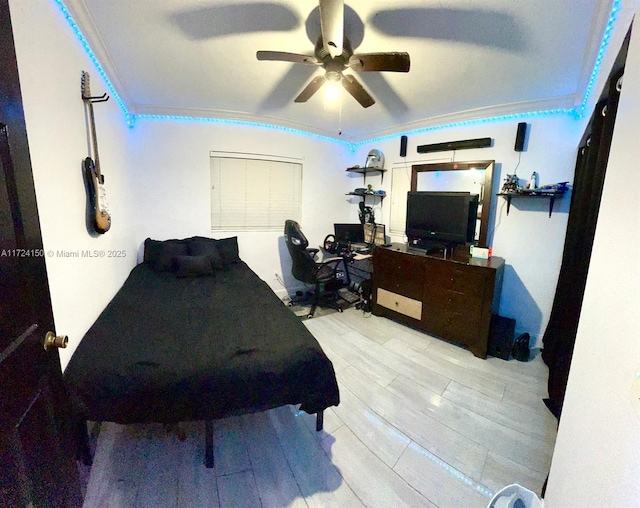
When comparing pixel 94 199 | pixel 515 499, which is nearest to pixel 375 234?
pixel 515 499

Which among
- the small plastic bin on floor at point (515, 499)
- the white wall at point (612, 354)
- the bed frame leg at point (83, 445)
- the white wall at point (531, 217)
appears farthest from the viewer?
the white wall at point (531, 217)

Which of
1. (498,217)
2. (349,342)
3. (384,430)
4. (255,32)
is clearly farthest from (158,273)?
(498,217)

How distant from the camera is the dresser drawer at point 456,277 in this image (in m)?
2.25

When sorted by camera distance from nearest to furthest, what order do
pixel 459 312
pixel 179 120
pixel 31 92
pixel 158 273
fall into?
pixel 31 92, pixel 459 312, pixel 158 273, pixel 179 120

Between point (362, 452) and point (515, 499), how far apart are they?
0.69 meters

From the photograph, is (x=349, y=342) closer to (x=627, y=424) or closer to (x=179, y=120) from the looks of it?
(x=627, y=424)

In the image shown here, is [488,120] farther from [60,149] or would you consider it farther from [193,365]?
[60,149]

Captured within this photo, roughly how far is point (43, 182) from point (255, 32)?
4.71 ft

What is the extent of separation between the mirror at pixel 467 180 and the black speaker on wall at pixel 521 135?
23 centimetres

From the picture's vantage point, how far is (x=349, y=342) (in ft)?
8.29

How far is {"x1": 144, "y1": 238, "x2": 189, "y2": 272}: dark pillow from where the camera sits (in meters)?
2.66

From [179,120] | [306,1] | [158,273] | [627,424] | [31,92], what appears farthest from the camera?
[179,120]

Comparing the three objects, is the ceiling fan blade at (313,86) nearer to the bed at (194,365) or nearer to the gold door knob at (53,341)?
the bed at (194,365)

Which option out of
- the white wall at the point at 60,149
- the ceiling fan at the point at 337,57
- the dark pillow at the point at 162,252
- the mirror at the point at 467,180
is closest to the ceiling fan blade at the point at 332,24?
the ceiling fan at the point at 337,57
